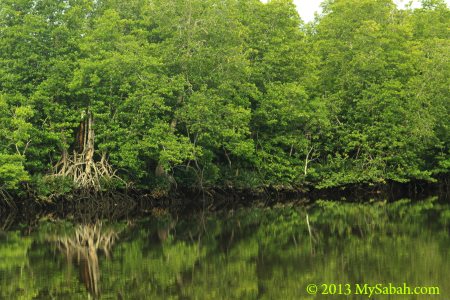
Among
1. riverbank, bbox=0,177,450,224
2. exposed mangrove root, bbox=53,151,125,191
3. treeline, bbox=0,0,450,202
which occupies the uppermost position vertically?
treeline, bbox=0,0,450,202

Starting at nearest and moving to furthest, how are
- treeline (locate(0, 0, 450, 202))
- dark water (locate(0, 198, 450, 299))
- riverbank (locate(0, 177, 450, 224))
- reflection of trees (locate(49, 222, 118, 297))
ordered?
dark water (locate(0, 198, 450, 299)), reflection of trees (locate(49, 222, 118, 297)), riverbank (locate(0, 177, 450, 224)), treeline (locate(0, 0, 450, 202))

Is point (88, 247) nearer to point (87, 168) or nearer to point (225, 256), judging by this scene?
point (225, 256)

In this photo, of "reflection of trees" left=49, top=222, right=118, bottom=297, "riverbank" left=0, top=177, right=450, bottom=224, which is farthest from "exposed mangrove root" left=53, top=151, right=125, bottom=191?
"reflection of trees" left=49, top=222, right=118, bottom=297

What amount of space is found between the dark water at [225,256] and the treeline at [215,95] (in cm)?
510

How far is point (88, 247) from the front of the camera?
62.5 ft

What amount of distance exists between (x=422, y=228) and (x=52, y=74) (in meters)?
18.1

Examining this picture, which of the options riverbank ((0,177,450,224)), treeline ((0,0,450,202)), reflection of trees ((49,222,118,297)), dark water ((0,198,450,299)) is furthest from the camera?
treeline ((0,0,450,202))

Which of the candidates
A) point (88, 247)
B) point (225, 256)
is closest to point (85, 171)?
point (88, 247)

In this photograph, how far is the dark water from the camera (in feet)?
43.5

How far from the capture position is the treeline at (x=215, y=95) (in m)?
29.7

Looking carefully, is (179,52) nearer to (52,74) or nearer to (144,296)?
(52,74)

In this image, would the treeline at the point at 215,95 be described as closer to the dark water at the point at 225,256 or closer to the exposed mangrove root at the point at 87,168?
the exposed mangrove root at the point at 87,168

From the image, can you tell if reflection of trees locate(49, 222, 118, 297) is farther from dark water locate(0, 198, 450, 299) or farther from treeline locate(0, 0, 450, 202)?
treeline locate(0, 0, 450, 202)

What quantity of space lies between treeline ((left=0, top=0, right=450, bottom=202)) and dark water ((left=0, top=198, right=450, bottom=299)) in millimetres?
5096
